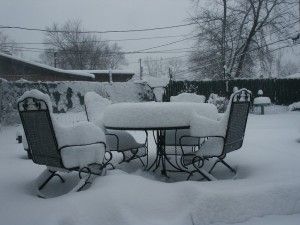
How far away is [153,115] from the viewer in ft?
10.8

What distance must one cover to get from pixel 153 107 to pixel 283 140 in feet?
11.0

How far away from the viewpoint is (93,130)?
3.15 meters

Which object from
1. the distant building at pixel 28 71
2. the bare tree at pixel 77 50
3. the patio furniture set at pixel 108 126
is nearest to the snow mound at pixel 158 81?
the patio furniture set at pixel 108 126

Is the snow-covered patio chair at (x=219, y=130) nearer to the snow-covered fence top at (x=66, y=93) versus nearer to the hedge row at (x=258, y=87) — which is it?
the snow-covered fence top at (x=66, y=93)

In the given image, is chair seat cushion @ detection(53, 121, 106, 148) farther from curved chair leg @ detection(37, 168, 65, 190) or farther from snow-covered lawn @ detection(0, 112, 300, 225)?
curved chair leg @ detection(37, 168, 65, 190)

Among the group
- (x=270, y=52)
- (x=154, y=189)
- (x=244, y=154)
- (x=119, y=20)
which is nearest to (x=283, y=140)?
(x=244, y=154)

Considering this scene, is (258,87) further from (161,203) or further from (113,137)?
(161,203)

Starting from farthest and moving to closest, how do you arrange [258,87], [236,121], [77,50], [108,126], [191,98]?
1. [77,50]
2. [258,87]
3. [191,98]
4. [108,126]
5. [236,121]

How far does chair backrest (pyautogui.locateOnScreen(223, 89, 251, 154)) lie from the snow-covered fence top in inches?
374

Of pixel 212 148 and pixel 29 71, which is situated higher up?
pixel 29 71

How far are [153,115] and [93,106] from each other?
1347 mm

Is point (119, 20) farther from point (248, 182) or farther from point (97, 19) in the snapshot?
point (248, 182)

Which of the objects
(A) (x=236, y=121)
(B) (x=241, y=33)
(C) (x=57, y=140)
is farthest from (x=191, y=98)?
(B) (x=241, y=33)

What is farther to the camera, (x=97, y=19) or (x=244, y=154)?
(x=97, y=19)
